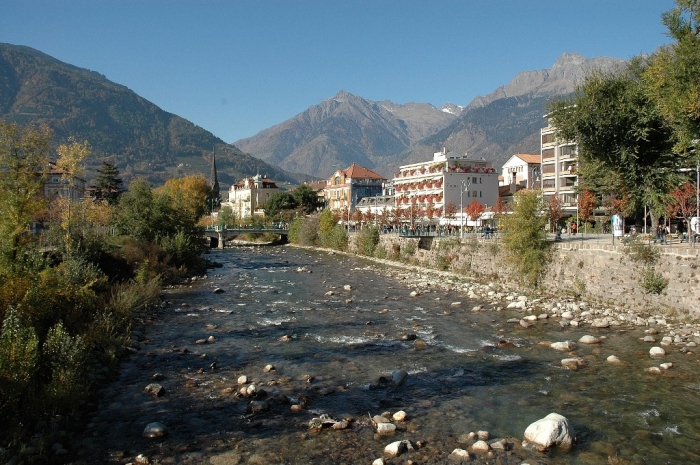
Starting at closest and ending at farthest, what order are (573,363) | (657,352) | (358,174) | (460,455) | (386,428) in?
(460,455)
(386,428)
(573,363)
(657,352)
(358,174)

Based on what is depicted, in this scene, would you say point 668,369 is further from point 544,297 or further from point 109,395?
point 109,395

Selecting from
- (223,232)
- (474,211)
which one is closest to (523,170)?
(474,211)

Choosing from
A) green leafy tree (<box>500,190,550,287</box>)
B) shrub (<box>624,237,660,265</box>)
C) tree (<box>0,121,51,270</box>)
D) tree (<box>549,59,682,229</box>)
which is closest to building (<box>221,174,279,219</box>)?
tree (<box>549,59,682,229</box>)

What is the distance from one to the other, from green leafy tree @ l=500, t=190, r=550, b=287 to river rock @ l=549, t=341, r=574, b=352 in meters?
13.2

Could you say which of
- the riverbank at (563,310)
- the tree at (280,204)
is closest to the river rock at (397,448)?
the riverbank at (563,310)

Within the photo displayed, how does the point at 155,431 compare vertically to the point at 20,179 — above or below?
below

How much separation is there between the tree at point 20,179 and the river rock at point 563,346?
20.4m

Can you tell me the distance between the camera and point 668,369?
1611 cm

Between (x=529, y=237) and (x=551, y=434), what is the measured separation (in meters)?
22.5

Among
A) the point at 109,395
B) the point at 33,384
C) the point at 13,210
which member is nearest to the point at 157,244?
the point at 13,210

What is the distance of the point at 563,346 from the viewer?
19016 millimetres

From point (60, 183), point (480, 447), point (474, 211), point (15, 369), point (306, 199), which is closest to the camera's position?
point (15, 369)

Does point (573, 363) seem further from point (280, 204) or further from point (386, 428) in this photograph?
point (280, 204)

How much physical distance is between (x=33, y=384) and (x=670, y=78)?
30.0m
